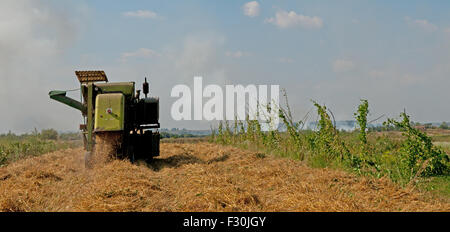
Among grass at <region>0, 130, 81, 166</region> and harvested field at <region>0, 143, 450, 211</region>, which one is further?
grass at <region>0, 130, 81, 166</region>

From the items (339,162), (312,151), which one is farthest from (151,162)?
(339,162)

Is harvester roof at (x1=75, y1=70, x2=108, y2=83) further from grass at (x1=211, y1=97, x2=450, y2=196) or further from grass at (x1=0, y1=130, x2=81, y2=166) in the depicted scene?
grass at (x1=211, y1=97, x2=450, y2=196)

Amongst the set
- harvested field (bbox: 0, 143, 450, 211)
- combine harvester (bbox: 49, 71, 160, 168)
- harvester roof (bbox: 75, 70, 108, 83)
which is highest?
harvester roof (bbox: 75, 70, 108, 83)

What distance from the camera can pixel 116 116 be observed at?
9.51 meters

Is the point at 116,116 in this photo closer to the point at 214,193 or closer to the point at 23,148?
the point at 214,193

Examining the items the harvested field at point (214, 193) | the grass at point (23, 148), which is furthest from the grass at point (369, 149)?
the grass at point (23, 148)

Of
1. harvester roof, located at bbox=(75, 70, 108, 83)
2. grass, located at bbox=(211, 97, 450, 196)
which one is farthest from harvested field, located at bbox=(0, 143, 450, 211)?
harvester roof, located at bbox=(75, 70, 108, 83)

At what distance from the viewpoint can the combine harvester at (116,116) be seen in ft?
31.2

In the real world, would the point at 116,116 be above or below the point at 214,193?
above

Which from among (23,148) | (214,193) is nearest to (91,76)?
(23,148)

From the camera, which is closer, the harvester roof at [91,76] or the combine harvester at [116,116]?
the combine harvester at [116,116]

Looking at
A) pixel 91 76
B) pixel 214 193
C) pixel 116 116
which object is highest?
pixel 91 76

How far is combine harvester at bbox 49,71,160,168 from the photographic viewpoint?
951 centimetres

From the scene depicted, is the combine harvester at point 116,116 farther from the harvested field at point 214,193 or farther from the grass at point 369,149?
the grass at point 369,149
